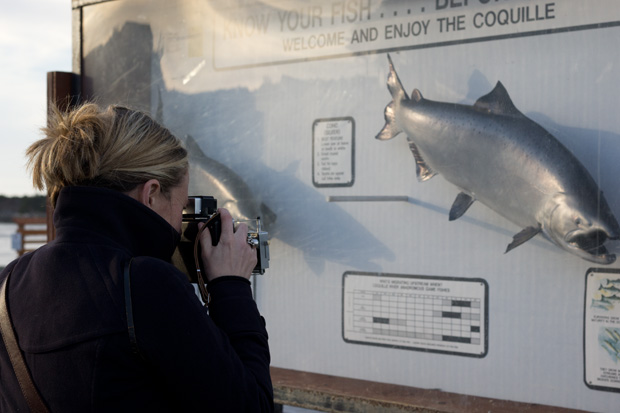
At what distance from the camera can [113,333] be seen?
1192 mm

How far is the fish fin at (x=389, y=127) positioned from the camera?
84.8 inches

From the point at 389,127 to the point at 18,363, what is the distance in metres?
1.32

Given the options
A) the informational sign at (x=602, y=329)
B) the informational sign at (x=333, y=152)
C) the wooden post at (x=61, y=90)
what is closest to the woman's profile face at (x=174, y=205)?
the informational sign at (x=333, y=152)

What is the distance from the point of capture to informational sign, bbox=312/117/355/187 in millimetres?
2252

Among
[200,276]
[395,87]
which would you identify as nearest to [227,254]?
[200,276]

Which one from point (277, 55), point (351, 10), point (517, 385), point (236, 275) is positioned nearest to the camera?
point (236, 275)

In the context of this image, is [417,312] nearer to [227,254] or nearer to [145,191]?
[227,254]

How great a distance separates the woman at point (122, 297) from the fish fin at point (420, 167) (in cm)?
84

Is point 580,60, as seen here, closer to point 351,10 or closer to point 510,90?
point 510,90

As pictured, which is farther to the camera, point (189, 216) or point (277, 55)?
point (277, 55)

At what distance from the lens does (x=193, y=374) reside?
121 centimetres

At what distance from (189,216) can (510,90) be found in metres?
0.98

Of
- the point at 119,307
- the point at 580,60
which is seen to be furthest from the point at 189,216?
the point at 580,60

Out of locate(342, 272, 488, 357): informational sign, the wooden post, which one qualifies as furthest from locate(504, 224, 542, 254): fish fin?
the wooden post
